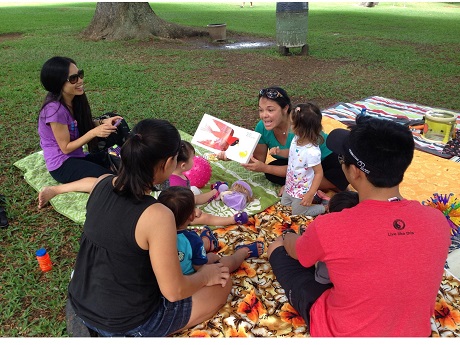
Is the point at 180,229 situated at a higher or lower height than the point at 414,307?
lower

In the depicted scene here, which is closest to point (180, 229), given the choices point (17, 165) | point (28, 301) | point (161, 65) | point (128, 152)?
point (128, 152)

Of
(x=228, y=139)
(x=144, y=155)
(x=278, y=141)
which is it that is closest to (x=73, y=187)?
(x=228, y=139)

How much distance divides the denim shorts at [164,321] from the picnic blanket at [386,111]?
4129 mm

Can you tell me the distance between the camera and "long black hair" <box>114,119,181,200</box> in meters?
1.98

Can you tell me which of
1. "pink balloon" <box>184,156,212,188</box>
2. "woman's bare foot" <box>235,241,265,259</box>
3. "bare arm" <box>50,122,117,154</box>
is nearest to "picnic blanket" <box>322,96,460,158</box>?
"pink balloon" <box>184,156,212,188</box>

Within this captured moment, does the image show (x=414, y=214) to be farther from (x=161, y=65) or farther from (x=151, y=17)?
(x=151, y=17)

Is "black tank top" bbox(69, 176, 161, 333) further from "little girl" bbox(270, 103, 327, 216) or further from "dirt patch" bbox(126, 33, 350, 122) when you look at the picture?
"dirt patch" bbox(126, 33, 350, 122)

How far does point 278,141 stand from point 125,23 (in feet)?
34.3

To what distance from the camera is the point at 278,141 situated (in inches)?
169

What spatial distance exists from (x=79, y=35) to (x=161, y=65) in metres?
5.43

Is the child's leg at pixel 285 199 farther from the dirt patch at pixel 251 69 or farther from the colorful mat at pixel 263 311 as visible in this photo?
the dirt patch at pixel 251 69

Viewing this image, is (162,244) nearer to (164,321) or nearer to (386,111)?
(164,321)

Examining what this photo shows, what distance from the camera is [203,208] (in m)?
3.97

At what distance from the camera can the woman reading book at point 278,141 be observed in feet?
12.9
